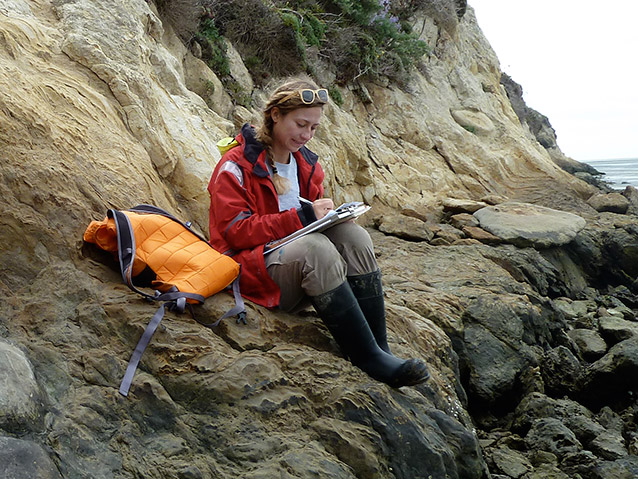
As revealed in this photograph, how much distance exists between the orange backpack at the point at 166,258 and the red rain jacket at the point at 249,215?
14 cm

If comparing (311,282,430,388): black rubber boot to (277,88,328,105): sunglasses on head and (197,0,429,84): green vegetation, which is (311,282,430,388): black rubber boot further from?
(197,0,429,84): green vegetation

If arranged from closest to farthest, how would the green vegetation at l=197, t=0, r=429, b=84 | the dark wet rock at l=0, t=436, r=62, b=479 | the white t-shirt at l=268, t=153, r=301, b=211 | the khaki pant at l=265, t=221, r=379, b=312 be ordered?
the dark wet rock at l=0, t=436, r=62, b=479 → the khaki pant at l=265, t=221, r=379, b=312 → the white t-shirt at l=268, t=153, r=301, b=211 → the green vegetation at l=197, t=0, r=429, b=84

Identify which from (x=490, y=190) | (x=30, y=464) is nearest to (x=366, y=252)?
(x=30, y=464)

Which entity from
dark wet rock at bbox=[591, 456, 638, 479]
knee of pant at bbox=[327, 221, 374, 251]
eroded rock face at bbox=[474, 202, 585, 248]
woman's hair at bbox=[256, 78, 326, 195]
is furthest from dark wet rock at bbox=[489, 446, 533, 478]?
eroded rock face at bbox=[474, 202, 585, 248]

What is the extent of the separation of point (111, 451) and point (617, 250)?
33.4 feet

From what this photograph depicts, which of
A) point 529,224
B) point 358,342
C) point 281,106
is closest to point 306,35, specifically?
point 529,224

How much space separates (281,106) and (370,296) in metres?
1.20

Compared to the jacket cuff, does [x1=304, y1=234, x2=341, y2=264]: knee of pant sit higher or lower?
Result: lower

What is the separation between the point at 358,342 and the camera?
10.6ft

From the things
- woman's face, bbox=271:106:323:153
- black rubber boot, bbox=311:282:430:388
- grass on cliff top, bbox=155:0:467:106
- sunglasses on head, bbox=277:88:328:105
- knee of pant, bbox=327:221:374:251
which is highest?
grass on cliff top, bbox=155:0:467:106

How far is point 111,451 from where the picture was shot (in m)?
2.35

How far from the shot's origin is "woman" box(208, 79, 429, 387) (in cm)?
316

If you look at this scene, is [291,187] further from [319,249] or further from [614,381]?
[614,381]

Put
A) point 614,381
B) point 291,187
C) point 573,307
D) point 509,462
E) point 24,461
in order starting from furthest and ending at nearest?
point 573,307 → point 614,381 → point 509,462 → point 291,187 → point 24,461
